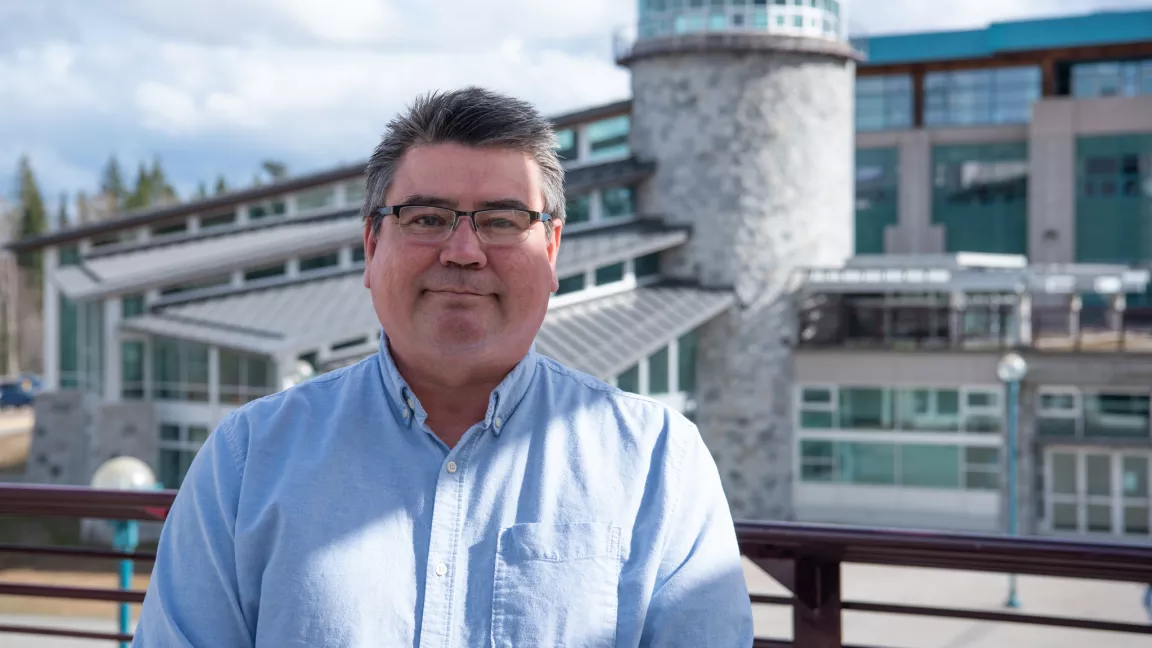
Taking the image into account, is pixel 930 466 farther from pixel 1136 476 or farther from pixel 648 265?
pixel 648 265

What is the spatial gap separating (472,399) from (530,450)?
7.0 inches

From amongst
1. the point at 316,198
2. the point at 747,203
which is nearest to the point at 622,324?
the point at 747,203

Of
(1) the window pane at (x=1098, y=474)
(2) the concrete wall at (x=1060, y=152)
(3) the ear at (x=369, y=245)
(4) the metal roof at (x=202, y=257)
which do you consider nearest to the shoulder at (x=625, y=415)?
(3) the ear at (x=369, y=245)

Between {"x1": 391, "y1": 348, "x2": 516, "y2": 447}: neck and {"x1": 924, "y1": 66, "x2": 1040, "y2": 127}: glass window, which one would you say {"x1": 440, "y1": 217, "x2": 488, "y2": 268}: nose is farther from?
{"x1": 924, "y1": 66, "x2": 1040, "y2": 127}: glass window

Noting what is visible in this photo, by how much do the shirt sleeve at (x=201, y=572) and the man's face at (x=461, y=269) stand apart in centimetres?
46

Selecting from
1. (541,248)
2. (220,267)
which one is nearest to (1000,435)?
(220,267)

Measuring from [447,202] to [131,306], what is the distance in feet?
84.8

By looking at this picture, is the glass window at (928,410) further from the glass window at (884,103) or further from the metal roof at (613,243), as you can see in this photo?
the glass window at (884,103)

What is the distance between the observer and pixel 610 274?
28359 millimetres

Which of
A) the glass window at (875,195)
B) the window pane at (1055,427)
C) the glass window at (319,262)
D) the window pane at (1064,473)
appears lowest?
the window pane at (1064,473)

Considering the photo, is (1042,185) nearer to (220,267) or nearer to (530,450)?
(220,267)

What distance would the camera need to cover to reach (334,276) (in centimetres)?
2680

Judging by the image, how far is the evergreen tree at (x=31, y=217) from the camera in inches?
2761

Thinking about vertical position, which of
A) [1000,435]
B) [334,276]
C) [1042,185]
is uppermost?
[1042,185]
